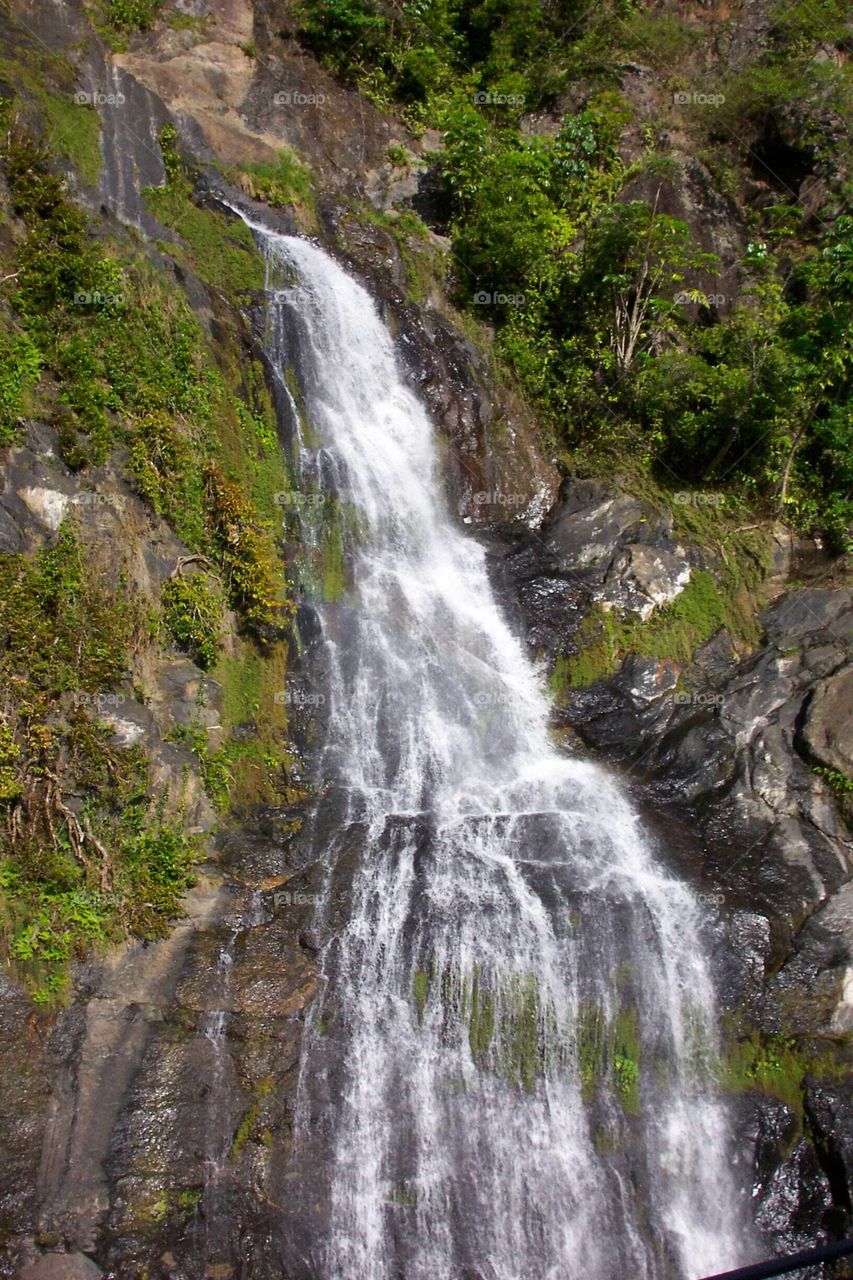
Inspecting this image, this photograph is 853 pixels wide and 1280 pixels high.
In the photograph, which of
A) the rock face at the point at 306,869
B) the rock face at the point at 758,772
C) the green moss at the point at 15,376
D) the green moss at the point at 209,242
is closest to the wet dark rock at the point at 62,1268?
the rock face at the point at 306,869

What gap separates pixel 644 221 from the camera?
49.6 ft

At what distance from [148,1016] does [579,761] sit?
6.04 meters

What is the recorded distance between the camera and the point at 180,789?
30.4ft

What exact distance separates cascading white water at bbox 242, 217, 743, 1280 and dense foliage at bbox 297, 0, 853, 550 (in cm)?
689

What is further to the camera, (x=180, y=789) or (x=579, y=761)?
(x=579, y=761)

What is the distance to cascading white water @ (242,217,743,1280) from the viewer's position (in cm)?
773

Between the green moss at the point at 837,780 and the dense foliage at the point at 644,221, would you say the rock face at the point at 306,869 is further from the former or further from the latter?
the dense foliage at the point at 644,221

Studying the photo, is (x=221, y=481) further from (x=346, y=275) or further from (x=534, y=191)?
(x=534, y=191)

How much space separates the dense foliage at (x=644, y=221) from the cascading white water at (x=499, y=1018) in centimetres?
689

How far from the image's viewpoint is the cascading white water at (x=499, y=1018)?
7727mm

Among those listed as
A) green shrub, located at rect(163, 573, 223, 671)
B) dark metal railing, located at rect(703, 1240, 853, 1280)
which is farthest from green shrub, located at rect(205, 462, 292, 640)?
dark metal railing, located at rect(703, 1240, 853, 1280)

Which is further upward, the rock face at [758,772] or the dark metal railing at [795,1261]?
the dark metal railing at [795,1261]

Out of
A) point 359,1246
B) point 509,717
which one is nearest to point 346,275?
point 509,717

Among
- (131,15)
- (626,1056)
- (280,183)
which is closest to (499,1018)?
(626,1056)
